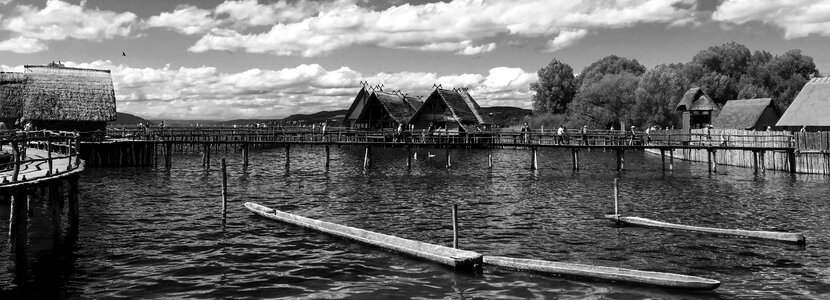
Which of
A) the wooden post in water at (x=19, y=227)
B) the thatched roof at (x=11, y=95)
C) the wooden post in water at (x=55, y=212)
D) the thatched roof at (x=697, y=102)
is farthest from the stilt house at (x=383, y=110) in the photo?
the wooden post in water at (x=19, y=227)

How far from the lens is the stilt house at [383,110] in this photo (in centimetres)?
7038

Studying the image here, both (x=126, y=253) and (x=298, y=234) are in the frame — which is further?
(x=298, y=234)

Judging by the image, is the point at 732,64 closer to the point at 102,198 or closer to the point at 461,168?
the point at 461,168

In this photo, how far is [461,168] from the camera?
1866 inches

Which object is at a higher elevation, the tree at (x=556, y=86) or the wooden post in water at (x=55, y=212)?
the tree at (x=556, y=86)

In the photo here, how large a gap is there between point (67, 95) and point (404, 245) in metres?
40.8

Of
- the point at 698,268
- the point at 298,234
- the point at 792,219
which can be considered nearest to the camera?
the point at 698,268

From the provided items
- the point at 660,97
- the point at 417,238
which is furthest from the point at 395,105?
the point at 417,238

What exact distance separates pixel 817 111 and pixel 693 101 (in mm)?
20894

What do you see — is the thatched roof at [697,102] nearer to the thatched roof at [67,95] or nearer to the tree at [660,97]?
the tree at [660,97]

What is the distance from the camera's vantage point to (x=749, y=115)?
5678cm

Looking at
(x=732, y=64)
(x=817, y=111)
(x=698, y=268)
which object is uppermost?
(x=732, y=64)

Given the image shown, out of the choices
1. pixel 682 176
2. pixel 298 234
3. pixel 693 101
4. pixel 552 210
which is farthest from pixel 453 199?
pixel 693 101

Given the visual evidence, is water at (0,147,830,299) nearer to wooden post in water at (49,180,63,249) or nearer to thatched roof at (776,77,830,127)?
wooden post in water at (49,180,63,249)
